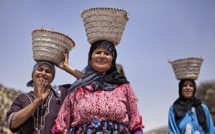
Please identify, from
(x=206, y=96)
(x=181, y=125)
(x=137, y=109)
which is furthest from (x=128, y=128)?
(x=206, y=96)

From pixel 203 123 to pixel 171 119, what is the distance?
643 millimetres

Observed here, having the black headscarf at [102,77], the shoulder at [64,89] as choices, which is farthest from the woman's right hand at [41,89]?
the black headscarf at [102,77]

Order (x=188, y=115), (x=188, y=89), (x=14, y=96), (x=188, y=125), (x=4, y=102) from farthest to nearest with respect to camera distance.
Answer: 1. (x=14, y=96)
2. (x=4, y=102)
3. (x=188, y=89)
4. (x=188, y=115)
5. (x=188, y=125)

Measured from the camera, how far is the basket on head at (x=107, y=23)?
4434 mm

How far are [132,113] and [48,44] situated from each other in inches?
56.1

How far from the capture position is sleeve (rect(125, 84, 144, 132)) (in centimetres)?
428

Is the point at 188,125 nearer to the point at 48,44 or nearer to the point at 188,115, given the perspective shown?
the point at 188,115

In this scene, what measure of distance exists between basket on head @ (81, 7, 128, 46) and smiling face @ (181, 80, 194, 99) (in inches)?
128

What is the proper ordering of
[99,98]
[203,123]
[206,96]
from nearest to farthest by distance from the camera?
1. [99,98]
2. [203,123]
3. [206,96]

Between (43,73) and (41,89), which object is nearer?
(41,89)

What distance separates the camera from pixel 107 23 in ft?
14.5

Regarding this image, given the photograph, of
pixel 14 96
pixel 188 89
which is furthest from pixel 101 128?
pixel 14 96

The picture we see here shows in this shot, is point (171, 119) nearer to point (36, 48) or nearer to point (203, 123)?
point (203, 123)

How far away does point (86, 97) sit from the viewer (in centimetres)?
424
